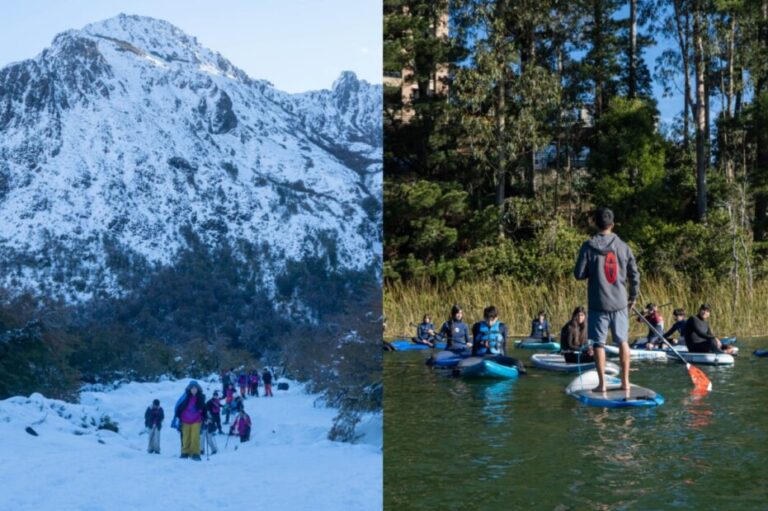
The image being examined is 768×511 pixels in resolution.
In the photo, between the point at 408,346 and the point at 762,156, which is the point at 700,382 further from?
the point at 762,156

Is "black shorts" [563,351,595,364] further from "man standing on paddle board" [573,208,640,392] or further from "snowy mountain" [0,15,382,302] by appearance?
"snowy mountain" [0,15,382,302]

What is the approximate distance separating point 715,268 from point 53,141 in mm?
19340

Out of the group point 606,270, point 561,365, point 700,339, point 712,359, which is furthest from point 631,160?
point 606,270

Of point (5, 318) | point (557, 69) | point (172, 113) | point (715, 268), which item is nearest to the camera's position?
point (5, 318)

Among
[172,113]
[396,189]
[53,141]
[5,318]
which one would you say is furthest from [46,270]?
[396,189]

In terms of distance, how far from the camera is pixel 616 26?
24422 mm

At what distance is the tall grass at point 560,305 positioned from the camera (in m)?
15.7

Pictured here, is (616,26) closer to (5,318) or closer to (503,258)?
(503,258)

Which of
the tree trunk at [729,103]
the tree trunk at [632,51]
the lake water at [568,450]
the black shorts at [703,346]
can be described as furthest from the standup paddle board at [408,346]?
the tree trunk at [632,51]

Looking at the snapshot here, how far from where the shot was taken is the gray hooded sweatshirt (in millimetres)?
6645

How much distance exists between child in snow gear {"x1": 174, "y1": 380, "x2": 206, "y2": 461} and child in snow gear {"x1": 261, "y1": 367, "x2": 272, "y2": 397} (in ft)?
0.57

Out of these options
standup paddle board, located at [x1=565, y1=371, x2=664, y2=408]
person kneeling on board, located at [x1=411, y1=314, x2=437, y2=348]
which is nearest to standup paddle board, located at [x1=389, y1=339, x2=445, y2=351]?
person kneeling on board, located at [x1=411, y1=314, x2=437, y2=348]

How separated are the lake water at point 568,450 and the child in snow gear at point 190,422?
139 centimetres

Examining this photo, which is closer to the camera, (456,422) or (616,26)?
(456,422)
